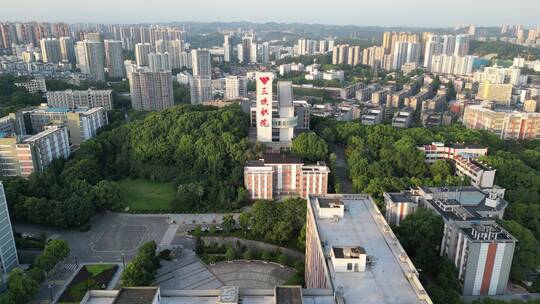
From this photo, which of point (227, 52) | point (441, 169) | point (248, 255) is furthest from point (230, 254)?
point (227, 52)

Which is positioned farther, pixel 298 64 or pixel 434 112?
pixel 298 64

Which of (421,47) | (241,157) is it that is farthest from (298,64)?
(241,157)

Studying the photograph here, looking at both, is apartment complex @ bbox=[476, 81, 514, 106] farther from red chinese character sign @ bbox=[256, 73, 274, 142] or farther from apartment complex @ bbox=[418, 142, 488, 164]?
red chinese character sign @ bbox=[256, 73, 274, 142]

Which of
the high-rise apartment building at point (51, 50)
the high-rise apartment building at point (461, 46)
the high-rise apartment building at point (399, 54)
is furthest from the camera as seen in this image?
the high-rise apartment building at point (461, 46)

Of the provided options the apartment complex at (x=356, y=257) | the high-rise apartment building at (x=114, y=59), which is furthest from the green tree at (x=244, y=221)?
the high-rise apartment building at (x=114, y=59)

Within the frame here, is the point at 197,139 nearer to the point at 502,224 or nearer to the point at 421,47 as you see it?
the point at 502,224

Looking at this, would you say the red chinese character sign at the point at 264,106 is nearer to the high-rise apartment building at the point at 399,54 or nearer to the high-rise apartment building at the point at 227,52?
the high-rise apartment building at the point at 399,54
